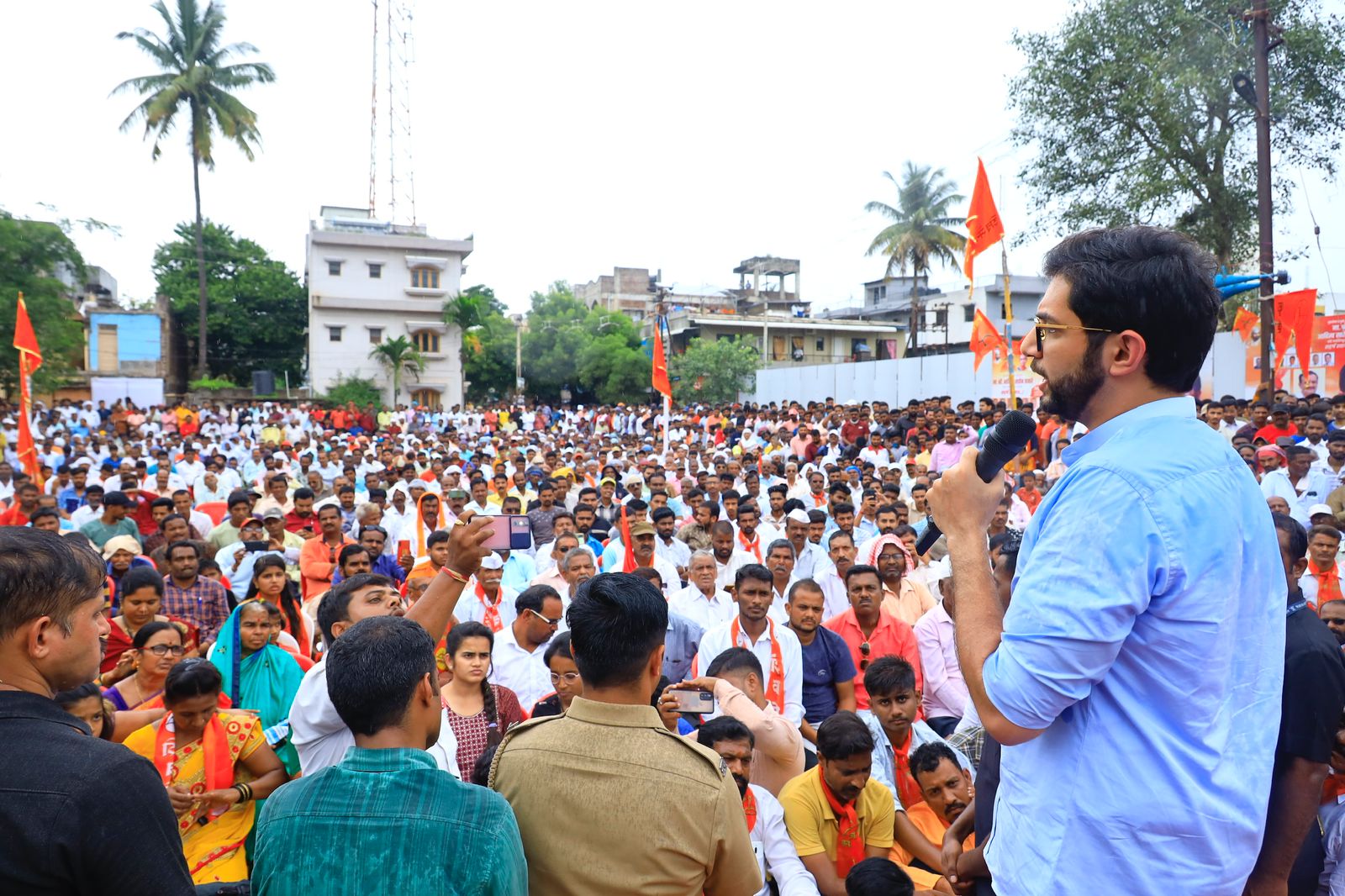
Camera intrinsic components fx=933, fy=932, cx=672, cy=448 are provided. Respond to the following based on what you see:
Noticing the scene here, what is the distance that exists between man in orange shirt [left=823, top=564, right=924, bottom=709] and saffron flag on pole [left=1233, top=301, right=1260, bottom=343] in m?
14.4

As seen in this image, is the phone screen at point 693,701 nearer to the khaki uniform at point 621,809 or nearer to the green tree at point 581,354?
the khaki uniform at point 621,809

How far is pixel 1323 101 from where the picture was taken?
1784 cm

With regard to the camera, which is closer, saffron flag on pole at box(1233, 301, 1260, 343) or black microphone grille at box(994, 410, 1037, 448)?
black microphone grille at box(994, 410, 1037, 448)

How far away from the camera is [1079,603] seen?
1.33 m

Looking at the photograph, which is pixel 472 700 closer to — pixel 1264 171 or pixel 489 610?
pixel 489 610

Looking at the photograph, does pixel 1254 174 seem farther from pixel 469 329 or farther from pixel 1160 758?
pixel 469 329

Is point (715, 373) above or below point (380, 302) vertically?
below

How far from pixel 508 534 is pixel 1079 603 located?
1708 millimetres

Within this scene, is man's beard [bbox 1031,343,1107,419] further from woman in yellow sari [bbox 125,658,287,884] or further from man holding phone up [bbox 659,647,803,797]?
woman in yellow sari [bbox 125,658,287,884]

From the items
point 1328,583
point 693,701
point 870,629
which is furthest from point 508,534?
point 1328,583

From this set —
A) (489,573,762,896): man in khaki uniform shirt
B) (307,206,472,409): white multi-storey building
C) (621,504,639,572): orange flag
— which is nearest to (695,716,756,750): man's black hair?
(489,573,762,896): man in khaki uniform shirt

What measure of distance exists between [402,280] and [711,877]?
40.9 metres

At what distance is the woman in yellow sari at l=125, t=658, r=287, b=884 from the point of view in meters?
3.55

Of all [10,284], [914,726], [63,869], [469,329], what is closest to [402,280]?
[469,329]
